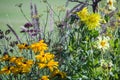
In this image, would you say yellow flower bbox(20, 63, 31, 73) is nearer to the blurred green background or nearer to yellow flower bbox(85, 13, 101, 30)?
yellow flower bbox(85, 13, 101, 30)

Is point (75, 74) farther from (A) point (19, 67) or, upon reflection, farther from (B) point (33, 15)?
→ (B) point (33, 15)

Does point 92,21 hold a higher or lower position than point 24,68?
higher

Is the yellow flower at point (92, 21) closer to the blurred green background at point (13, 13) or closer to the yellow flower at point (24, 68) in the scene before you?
the yellow flower at point (24, 68)

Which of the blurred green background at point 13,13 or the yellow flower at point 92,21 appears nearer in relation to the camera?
the yellow flower at point 92,21

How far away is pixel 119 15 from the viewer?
267cm

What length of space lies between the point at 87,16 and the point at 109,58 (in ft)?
1.49

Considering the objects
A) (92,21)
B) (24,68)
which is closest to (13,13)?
(24,68)

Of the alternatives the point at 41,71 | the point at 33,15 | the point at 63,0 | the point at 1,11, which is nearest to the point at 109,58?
the point at 41,71

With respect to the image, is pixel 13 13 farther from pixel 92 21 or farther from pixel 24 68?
pixel 92 21

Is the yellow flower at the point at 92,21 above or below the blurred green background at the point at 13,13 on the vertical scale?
above

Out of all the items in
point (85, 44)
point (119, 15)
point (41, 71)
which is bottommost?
point (41, 71)

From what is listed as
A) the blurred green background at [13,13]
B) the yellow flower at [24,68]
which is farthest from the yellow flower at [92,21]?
the blurred green background at [13,13]

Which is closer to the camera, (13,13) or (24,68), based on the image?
(24,68)

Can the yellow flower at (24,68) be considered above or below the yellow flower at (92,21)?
below
